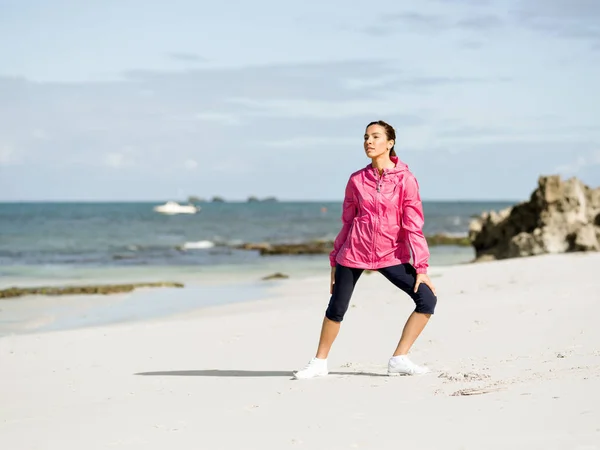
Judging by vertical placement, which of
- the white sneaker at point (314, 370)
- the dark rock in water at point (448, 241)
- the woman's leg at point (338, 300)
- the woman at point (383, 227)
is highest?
the woman at point (383, 227)

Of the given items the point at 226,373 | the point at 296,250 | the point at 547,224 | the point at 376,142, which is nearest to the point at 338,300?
the point at 376,142

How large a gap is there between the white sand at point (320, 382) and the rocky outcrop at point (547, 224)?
921 cm

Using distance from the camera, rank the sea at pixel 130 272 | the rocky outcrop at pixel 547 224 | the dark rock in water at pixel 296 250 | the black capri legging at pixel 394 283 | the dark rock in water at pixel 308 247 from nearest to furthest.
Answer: the black capri legging at pixel 394 283 < the sea at pixel 130 272 < the rocky outcrop at pixel 547 224 < the dark rock in water at pixel 296 250 < the dark rock in water at pixel 308 247

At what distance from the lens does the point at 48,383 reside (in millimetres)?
7887

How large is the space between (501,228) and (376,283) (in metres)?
9.86

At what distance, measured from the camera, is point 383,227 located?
657cm

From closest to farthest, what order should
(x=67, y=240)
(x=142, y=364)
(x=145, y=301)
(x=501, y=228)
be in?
(x=142, y=364), (x=145, y=301), (x=501, y=228), (x=67, y=240)

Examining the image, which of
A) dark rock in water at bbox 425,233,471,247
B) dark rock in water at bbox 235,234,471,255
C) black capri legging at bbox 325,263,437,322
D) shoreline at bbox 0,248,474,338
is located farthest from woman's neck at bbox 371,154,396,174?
dark rock in water at bbox 425,233,471,247

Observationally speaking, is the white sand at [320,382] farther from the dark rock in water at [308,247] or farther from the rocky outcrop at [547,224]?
the dark rock in water at [308,247]

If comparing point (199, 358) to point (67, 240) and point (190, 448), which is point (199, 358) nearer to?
point (190, 448)

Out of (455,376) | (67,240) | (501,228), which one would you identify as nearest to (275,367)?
(455,376)

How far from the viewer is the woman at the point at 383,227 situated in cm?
657

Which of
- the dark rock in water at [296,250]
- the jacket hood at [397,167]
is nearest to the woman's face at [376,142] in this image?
the jacket hood at [397,167]

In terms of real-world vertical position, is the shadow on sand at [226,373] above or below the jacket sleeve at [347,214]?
below
